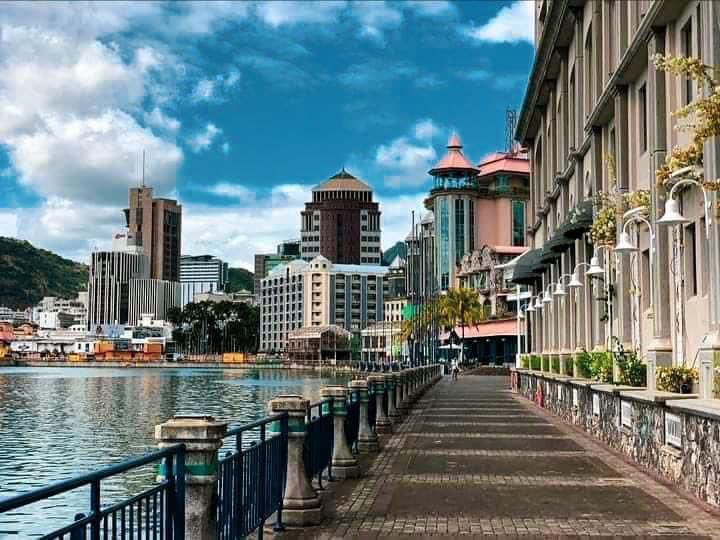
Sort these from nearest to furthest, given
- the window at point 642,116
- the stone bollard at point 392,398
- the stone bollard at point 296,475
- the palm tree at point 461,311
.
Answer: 1. the stone bollard at point 296,475
2. the window at point 642,116
3. the stone bollard at point 392,398
4. the palm tree at point 461,311

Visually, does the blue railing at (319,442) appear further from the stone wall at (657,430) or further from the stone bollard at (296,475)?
the stone wall at (657,430)

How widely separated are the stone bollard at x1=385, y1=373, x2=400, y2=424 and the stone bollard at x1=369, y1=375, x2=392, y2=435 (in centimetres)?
160

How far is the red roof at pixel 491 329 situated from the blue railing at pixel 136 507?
327 feet

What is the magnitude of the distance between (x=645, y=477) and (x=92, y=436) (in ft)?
87.6

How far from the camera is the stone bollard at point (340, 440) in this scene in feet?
50.7

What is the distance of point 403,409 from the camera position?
103 ft

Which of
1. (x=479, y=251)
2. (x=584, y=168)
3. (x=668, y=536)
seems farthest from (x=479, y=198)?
(x=668, y=536)

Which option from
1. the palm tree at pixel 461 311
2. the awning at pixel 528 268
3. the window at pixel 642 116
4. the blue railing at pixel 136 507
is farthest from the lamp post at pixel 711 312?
the palm tree at pixel 461 311

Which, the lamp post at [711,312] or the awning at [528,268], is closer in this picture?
the lamp post at [711,312]

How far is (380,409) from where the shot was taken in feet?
79.5

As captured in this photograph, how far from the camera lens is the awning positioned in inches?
1842

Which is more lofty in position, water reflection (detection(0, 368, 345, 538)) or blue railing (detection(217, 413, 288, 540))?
blue railing (detection(217, 413, 288, 540))

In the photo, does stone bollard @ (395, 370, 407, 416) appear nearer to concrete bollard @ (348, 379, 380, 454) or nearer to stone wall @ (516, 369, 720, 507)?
stone wall @ (516, 369, 720, 507)

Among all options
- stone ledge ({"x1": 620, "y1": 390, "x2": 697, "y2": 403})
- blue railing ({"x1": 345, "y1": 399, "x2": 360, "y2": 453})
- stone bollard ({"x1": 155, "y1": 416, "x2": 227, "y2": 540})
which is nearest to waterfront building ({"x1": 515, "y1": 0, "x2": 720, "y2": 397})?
stone ledge ({"x1": 620, "y1": 390, "x2": 697, "y2": 403})
